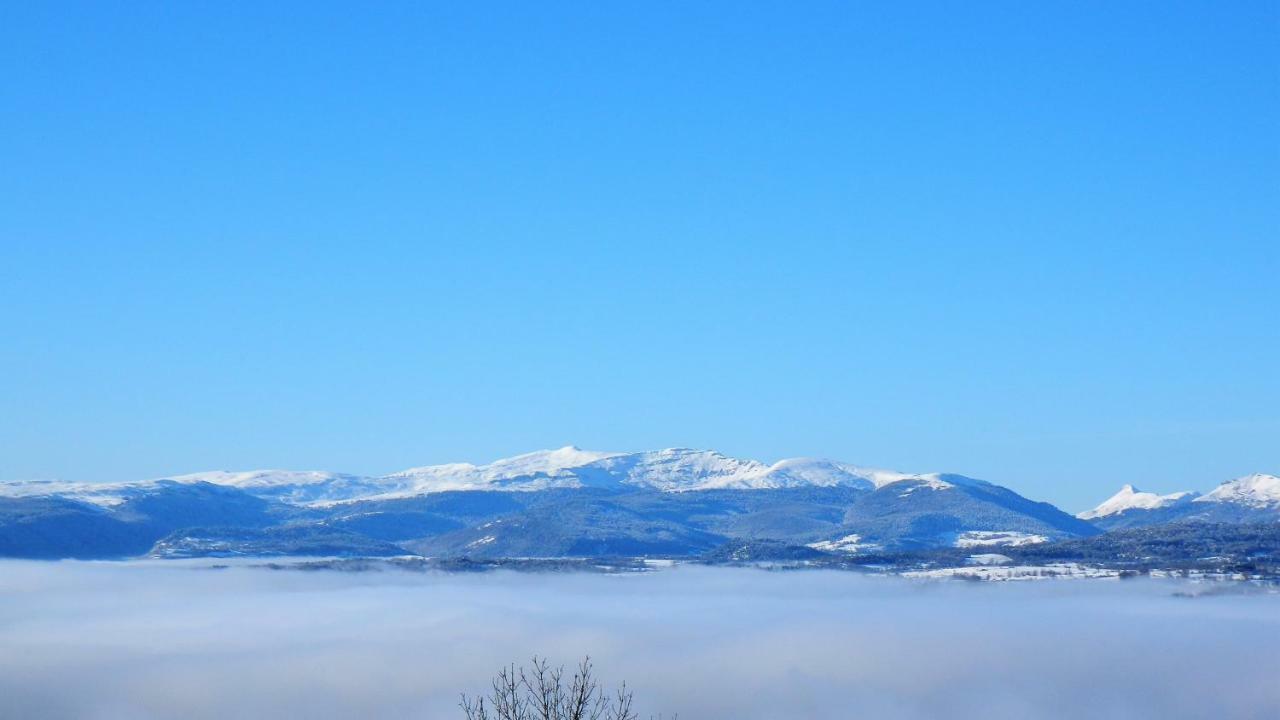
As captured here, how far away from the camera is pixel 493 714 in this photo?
199 meters

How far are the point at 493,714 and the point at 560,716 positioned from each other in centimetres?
13280

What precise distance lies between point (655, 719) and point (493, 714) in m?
22.1

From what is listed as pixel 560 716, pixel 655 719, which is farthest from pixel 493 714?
pixel 560 716

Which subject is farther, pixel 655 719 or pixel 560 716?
pixel 655 719

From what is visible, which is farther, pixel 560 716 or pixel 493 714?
pixel 493 714

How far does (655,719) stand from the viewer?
19550cm

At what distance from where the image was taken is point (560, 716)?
71.1 metres

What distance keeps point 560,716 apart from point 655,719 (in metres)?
128

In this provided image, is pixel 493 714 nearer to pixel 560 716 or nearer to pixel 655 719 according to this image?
pixel 655 719
